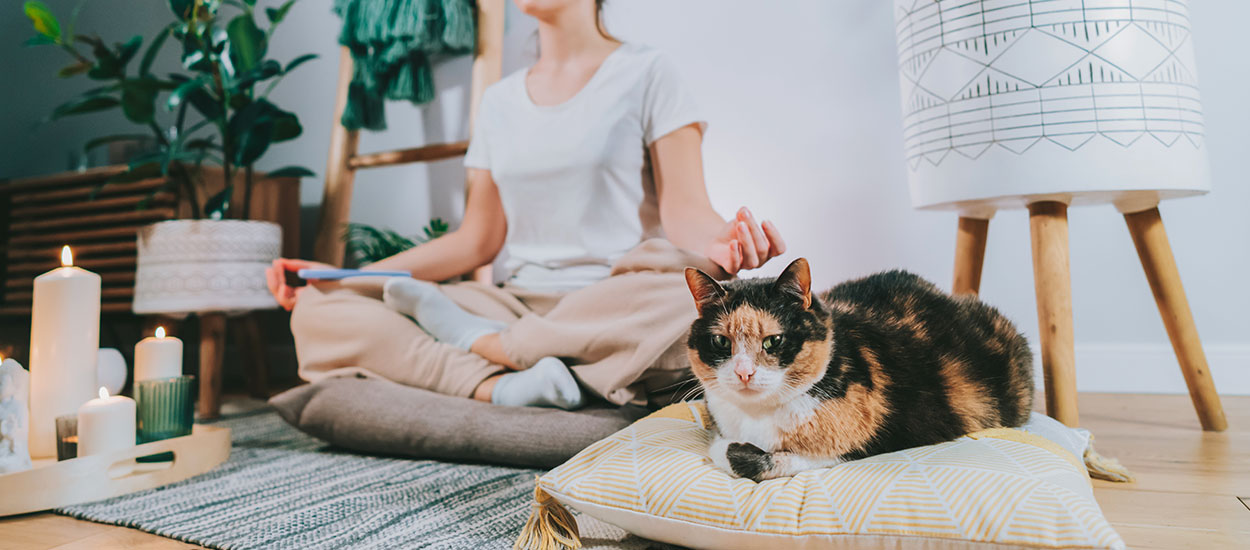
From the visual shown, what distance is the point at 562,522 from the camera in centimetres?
64

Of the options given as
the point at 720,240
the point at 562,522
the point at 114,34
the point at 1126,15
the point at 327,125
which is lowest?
the point at 562,522

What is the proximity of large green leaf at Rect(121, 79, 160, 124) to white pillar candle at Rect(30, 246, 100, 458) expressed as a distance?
81 cm

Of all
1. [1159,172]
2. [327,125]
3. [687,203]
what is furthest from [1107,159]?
[327,125]

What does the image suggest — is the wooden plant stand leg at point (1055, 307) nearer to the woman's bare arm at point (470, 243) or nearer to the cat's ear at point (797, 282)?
the cat's ear at point (797, 282)

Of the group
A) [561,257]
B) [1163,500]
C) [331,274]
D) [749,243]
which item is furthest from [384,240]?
[1163,500]

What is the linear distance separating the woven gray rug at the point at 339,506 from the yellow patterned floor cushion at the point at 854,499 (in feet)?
0.23

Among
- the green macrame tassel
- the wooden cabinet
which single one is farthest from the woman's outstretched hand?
the wooden cabinet

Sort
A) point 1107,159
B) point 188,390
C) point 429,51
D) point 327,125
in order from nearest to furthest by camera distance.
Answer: point 1107,159, point 188,390, point 429,51, point 327,125

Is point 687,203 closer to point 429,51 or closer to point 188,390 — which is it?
point 188,390

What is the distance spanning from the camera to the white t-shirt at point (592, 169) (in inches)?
51.1

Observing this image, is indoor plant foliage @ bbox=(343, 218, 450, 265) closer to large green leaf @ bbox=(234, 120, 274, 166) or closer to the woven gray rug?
large green leaf @ bbox=(234, 120, 274, 166)

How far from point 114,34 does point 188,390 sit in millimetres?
2230

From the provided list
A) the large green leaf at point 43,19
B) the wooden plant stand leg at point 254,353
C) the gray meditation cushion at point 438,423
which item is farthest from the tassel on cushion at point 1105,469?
the large green leaf at point 43,19

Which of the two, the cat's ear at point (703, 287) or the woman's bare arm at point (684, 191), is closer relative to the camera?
the cat's ear at point (703, 287)
